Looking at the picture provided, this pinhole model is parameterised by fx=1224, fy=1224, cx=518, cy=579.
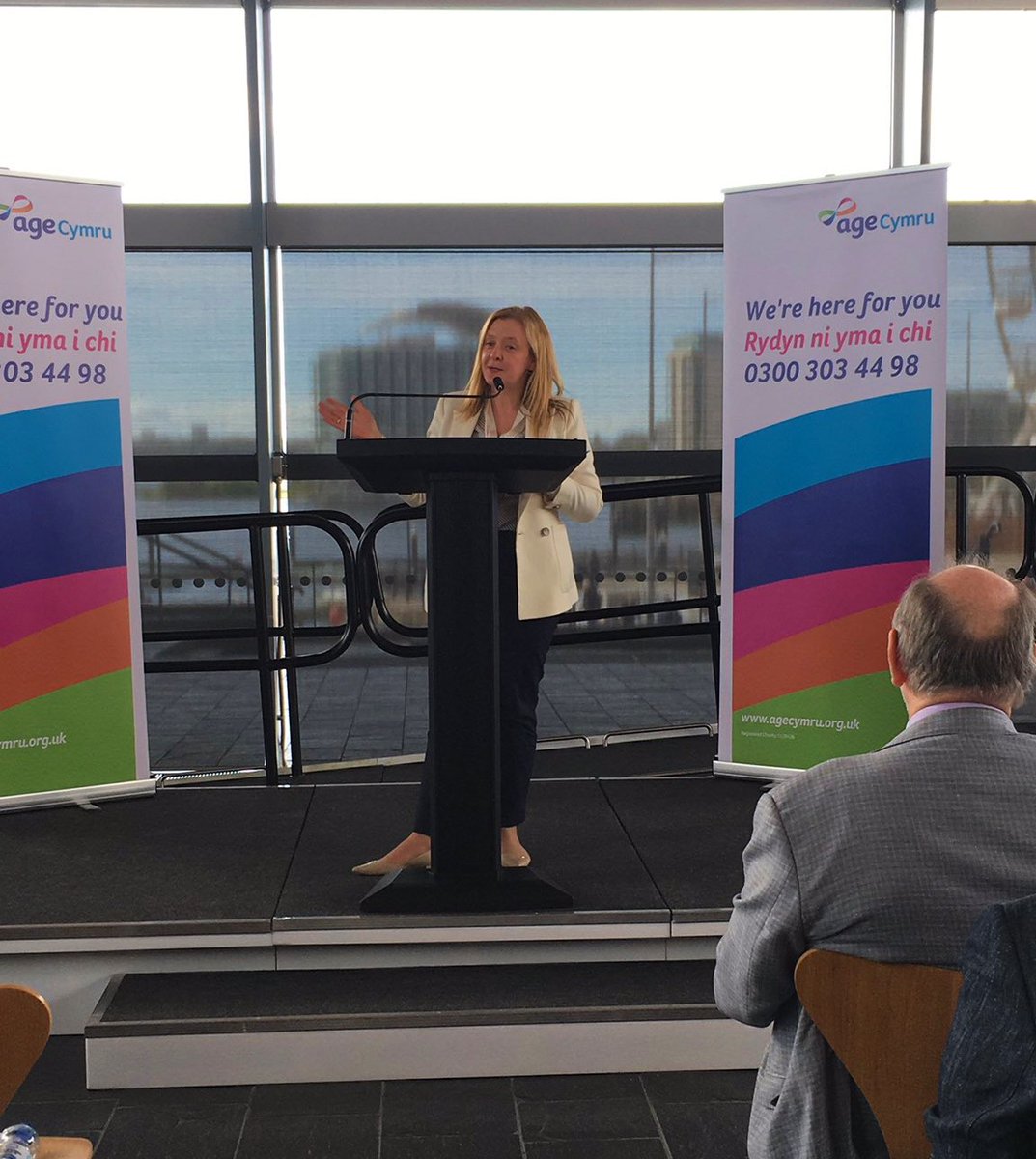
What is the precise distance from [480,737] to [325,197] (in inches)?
124

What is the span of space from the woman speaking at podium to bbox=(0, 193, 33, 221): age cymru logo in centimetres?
148

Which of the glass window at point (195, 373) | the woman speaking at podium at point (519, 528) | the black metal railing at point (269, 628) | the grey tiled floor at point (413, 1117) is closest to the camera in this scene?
the grey tiled floor at point (413, 1117)

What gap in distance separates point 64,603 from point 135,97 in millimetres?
Result: 2364

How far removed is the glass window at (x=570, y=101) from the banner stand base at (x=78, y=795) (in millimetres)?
2509

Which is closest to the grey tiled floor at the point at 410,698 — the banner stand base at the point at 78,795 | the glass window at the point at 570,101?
the banner stand base at the point at 78,795

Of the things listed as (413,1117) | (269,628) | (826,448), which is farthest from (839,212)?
(413,1117)

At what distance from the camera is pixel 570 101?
16.9ft

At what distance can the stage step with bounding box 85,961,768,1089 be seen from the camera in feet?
8.19

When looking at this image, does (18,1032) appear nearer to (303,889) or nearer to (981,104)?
(303,889)

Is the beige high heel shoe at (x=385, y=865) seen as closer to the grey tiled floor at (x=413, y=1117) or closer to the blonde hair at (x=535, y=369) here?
the grey tiled floor at (x=413, y=1117)

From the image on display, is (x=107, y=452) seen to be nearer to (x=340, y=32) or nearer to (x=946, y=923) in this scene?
(x=340, y=32)

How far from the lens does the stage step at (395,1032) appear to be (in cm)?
250

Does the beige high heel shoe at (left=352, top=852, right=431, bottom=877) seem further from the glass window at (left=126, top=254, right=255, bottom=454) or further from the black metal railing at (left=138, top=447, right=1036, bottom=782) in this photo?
the glass window at (left=126, top=254, right=255, bottom=454)

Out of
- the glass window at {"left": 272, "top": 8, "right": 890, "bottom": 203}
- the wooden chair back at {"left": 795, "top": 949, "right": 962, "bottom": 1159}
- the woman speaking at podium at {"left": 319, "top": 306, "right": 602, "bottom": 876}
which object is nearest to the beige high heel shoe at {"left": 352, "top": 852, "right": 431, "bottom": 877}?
the woman speaking at podium at {"left": 319, "top": 306, "right": 602, "bottom": 876}
